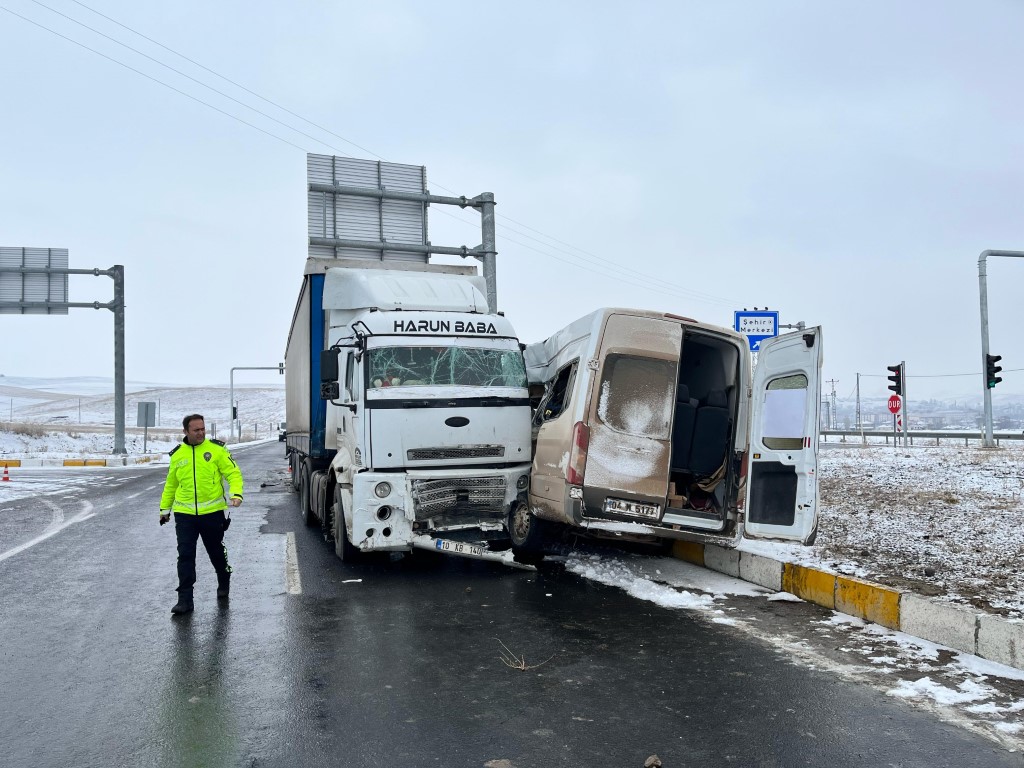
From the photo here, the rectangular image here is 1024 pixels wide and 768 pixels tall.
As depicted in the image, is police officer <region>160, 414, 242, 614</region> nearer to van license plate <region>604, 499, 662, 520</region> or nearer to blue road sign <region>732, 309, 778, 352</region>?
van license plate <region>604, 499, 662, 520</region>

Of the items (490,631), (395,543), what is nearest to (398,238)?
(395,543)

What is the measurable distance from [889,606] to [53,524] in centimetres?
1169

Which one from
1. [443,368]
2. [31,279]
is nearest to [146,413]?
[31,279]

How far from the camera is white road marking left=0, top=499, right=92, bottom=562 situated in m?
9.63

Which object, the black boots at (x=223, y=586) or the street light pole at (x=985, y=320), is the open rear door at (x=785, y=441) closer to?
the black boots at (x=223, y=586)

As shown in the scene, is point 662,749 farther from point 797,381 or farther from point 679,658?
point 797,381

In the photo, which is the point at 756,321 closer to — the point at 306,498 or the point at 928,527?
the point at 928,527

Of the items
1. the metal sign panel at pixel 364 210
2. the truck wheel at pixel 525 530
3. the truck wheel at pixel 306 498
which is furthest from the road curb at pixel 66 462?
the truck wheel at pixel 525 530

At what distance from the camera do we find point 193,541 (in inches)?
267

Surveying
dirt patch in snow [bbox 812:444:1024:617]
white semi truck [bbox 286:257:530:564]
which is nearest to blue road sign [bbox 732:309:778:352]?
dirt patch in snow [bbox 812:444:1024:617]

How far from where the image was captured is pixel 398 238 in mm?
17469

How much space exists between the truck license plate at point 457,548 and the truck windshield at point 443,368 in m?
1.64

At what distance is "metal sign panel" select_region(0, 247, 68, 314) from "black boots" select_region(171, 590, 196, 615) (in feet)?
77.7

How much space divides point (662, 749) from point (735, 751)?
34 cm
